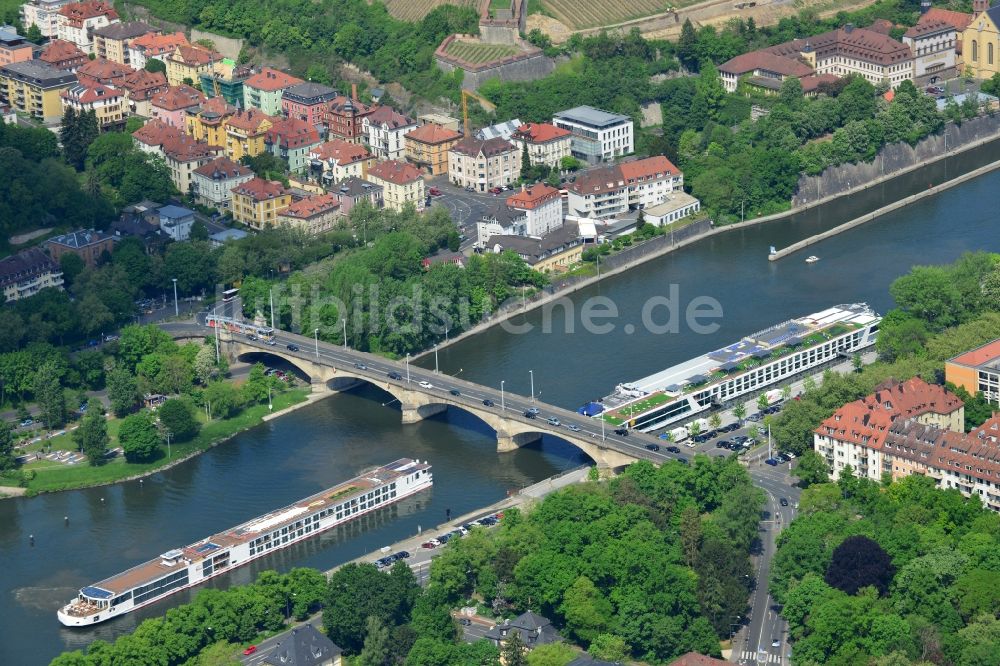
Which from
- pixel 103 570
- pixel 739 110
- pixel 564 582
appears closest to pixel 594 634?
pixel 564 582

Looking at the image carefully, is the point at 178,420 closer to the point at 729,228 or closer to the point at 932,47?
the point at 729,228

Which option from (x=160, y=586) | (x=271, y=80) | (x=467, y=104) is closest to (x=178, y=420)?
(x=160, y=586)

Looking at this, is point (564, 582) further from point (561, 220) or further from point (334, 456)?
point (561, 220)

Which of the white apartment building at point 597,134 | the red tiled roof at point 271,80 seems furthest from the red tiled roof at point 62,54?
the white apartment building at point 597,134

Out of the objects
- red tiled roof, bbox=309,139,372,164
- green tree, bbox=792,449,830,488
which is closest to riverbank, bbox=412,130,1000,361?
red tiled roof, bbox=309,139,372,164

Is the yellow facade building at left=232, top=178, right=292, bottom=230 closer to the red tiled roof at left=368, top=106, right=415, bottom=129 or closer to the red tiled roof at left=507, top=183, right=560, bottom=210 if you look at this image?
the red tiled roof at left=368, top=106, right=415, bottom=129

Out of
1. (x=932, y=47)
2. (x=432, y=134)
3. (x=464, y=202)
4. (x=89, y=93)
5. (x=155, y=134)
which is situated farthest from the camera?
(x=932, y=47)

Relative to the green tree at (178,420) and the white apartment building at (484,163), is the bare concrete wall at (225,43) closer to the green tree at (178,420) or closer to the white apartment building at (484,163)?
the white apartment building at (484,163)
